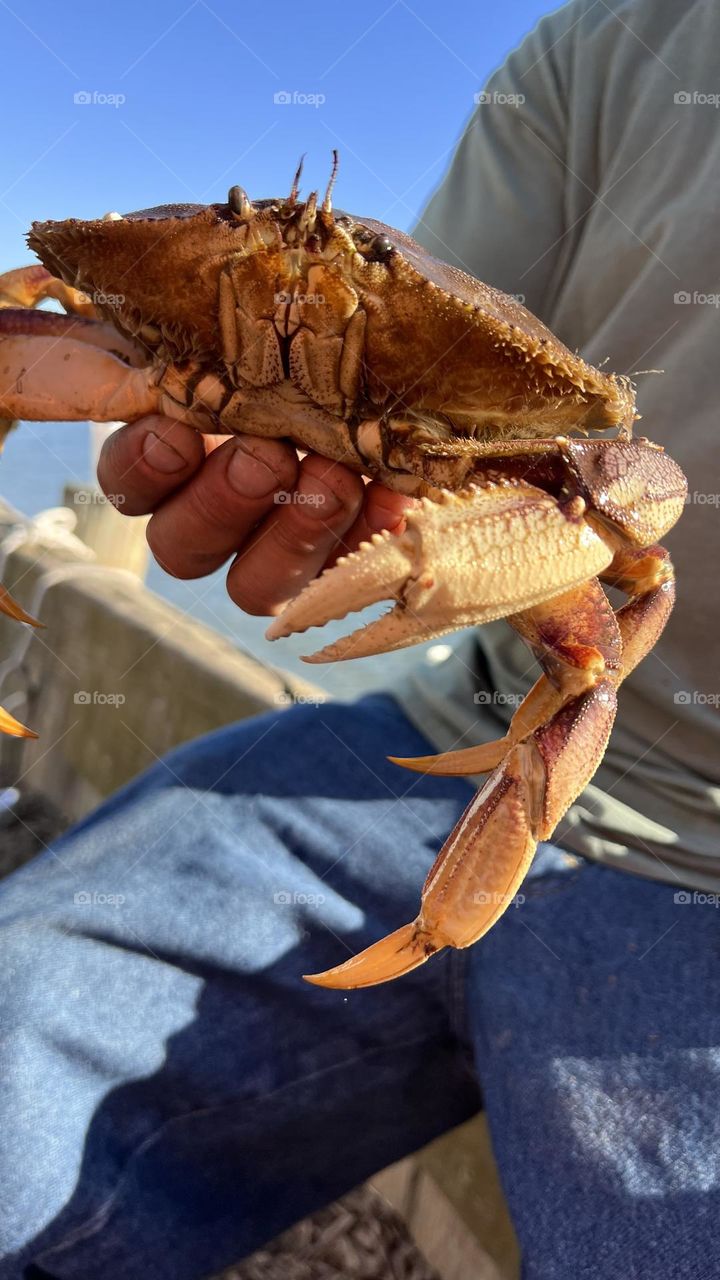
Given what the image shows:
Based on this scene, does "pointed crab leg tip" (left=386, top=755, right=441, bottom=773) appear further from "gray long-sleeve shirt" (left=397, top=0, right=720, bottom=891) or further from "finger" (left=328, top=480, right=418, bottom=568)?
"finger" (left=328, top=480, right=418, bottom=568)

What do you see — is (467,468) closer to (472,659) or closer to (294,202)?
(294,202)

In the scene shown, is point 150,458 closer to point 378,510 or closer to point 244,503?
point 244,503

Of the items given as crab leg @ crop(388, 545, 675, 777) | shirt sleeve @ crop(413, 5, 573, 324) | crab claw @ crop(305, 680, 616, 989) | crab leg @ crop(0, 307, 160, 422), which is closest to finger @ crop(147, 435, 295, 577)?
crab leg @ crop(0, 307, 160, 422)

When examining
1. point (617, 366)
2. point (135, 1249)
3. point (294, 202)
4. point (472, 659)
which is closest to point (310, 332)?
point (294, 202)

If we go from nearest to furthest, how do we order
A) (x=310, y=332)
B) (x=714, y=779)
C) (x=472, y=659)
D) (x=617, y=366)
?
1. (x=310, y=332)
2. (x=714, y=779)
3. (x=617, y=366)
4. (x=472, y=659)

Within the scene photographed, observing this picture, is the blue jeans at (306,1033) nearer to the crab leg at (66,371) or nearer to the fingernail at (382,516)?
the fingernail at (382,516)

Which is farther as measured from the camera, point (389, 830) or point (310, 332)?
point (389, 830)

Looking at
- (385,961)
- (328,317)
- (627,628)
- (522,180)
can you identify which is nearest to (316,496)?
(328,317)
